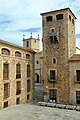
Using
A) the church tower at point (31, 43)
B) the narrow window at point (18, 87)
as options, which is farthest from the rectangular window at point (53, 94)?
the church tower at point (31, 43)

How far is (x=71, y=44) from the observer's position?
26031mm

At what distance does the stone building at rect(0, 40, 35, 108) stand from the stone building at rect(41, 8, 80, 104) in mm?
2623

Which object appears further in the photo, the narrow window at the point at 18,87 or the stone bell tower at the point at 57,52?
the stone bell tower at the point at 57,52

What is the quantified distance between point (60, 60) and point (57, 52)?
1.36 metres

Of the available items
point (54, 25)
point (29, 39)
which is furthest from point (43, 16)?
point (29, 39)

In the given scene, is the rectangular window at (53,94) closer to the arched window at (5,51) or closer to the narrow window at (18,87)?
the narrow window at (18,87)

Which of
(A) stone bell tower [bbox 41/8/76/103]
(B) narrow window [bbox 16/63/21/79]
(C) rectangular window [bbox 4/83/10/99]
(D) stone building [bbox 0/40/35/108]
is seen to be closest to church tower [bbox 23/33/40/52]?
(D) stone building [bbox 0/40/35/108]

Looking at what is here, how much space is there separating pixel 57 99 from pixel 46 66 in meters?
5.46

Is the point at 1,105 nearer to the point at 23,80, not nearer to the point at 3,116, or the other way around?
the point at 3,116

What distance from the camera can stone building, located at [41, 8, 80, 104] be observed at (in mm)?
23781

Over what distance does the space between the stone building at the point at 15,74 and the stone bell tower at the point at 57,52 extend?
8.61 ft

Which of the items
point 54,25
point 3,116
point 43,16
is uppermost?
point 43,16

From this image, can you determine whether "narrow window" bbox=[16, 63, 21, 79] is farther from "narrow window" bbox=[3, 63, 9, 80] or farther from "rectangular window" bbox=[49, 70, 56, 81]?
"rectangular window" bbox=[49, 70, 56, 81]

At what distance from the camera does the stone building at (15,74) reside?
2033 centimetres
